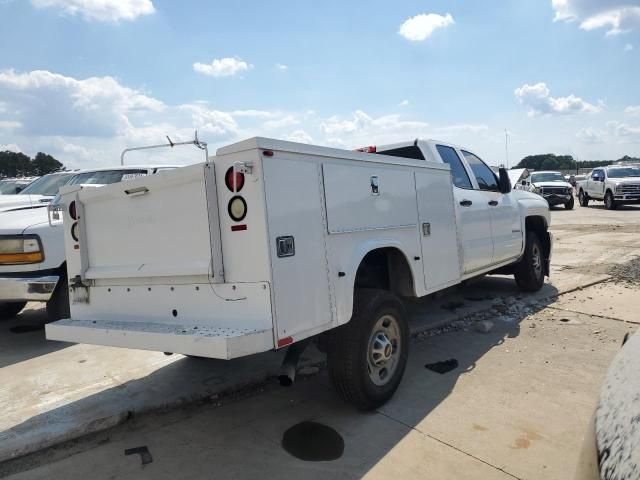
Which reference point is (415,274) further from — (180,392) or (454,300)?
(454,300)

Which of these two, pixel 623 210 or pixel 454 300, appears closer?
pixel 454 300

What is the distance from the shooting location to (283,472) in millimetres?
2977

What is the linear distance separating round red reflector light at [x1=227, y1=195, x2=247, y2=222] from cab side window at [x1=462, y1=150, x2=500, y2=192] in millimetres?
3727

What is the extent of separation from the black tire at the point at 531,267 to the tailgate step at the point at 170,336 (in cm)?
520

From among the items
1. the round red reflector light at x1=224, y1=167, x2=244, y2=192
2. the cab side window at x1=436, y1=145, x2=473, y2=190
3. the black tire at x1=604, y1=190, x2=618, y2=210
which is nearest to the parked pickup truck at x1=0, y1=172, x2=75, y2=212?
the round red reflector light at x1=224, y1=167, x2=244, y2=192

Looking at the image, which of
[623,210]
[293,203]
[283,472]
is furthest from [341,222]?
[623,210]

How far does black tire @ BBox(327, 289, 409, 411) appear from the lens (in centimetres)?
346

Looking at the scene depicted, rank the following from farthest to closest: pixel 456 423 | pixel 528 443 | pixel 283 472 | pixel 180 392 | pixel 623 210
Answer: pixel 623 210
pixel 180 392
pixel 456 423
pixel 528 443
pixel 283 472

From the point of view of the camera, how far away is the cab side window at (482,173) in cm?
596

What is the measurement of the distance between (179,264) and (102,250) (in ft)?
2.85

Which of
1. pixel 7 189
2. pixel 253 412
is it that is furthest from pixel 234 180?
pixel 7 189

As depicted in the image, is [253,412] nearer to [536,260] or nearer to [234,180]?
[234,180]

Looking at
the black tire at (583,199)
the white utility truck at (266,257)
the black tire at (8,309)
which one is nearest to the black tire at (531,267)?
the white utility truck at (266,257)

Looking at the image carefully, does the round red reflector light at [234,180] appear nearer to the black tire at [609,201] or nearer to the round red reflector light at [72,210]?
the round red reflector light at [72,210]
